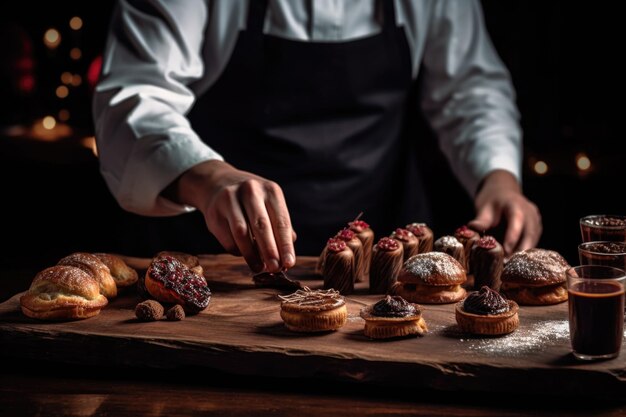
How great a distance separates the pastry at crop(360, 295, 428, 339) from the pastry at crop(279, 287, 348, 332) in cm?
7

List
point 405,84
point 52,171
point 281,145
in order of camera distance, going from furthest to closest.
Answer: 1. point 52,171
2. point 405,84
3. point 281,145

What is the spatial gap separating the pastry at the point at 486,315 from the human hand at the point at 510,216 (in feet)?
2.64

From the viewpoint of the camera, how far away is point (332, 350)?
2104mm

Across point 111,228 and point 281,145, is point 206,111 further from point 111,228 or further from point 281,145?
point 111,228

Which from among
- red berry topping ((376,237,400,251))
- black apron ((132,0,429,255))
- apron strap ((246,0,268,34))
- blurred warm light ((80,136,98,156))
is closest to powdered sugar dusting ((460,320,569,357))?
red berry topping ((376,237,400,251))

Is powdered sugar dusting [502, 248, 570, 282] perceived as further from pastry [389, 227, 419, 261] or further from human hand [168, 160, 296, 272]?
human hand [168, 160, 296, 272]

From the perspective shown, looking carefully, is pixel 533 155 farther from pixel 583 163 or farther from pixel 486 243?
pixel 486 243

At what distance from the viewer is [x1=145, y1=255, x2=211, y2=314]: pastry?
2428mm

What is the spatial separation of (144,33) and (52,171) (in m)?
1.74

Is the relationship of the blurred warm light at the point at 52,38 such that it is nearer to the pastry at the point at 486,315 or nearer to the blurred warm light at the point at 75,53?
the blurred warm light at the point at 75,53

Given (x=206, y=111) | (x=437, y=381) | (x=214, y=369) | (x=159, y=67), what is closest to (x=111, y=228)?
(x=206, y=111)

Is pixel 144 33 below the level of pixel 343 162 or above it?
above

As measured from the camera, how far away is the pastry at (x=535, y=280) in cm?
252

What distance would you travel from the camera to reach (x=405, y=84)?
3682 millimetres
